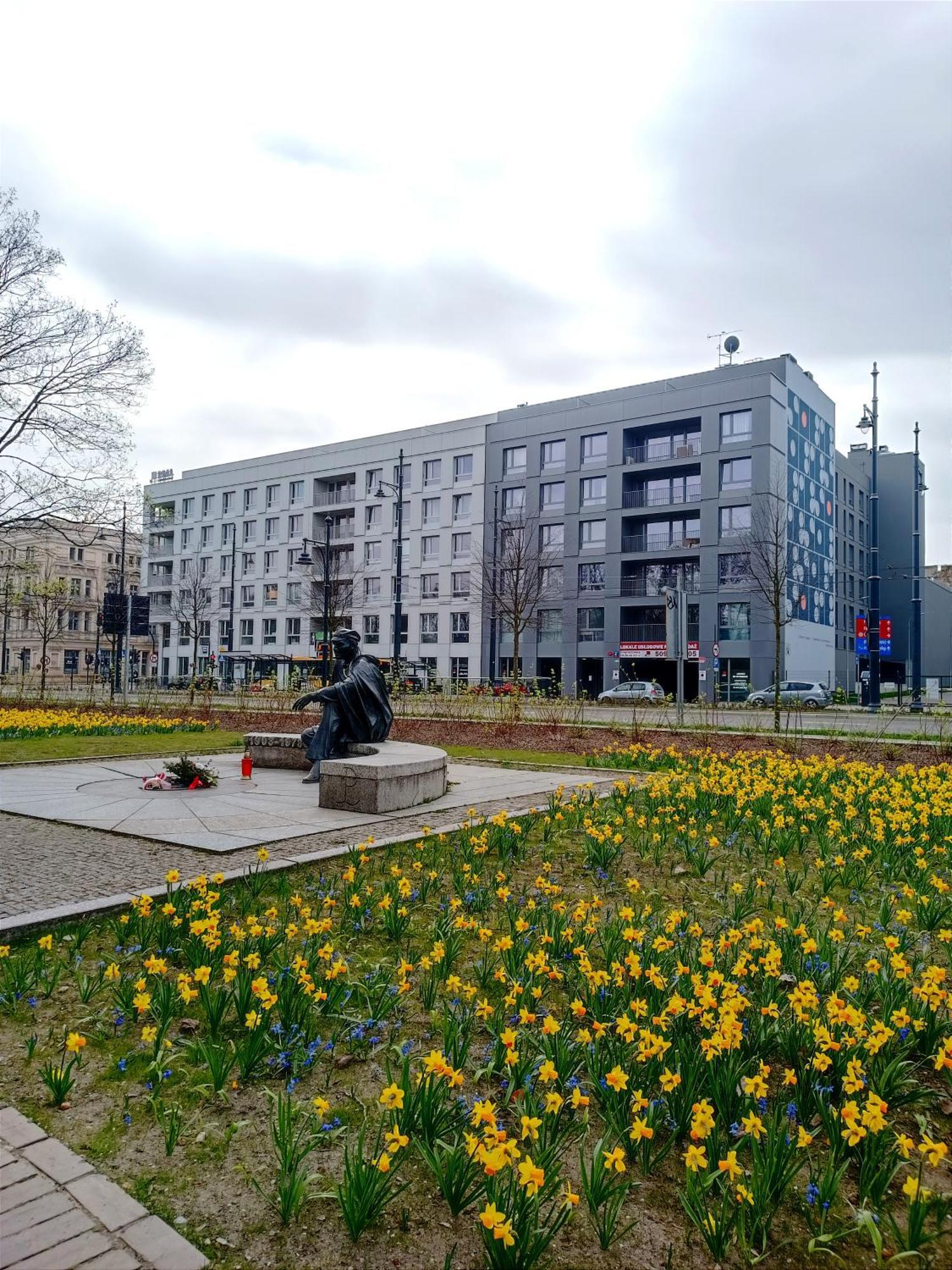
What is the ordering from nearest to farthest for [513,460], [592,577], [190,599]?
1. [592,577]
2. [513,460]
3. [190,599]

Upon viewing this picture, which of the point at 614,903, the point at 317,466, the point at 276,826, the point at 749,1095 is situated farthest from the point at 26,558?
the point at 317,466

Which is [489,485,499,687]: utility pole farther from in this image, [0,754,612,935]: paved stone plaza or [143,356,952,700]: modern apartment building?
[0,754,612,935]: paved stone plaza

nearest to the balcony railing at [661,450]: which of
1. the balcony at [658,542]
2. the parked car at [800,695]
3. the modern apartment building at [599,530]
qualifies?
the modern apartment building at [599,530]

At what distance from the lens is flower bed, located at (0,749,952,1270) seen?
8.20 feet

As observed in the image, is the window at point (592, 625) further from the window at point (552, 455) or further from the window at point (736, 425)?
the window at point (736, 425)

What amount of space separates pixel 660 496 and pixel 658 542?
283 cm

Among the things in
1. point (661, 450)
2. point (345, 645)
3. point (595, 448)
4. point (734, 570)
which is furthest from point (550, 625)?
→ point (345, 645)

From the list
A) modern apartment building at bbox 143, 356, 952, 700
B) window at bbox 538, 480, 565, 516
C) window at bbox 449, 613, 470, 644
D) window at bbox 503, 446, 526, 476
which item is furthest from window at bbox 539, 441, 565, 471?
window at bbox 449, 613, 470, 644

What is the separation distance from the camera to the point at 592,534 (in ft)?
176

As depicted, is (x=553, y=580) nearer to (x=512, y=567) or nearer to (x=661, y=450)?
(x=661, y=450)

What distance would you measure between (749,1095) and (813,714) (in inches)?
1160

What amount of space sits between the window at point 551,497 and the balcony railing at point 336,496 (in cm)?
1733

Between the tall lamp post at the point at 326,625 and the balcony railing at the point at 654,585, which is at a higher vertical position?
the balcony railing at the point at 654,585

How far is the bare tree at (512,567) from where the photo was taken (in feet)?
148
